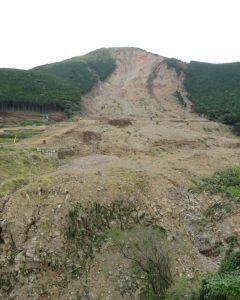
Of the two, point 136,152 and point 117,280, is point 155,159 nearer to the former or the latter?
point 136,152

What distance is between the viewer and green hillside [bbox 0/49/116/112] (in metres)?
52.8

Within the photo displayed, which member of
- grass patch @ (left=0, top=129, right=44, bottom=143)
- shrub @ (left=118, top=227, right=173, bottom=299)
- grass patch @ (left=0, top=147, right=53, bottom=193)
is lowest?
shrub @ (left=118, top=227, right=173, bottom=299)

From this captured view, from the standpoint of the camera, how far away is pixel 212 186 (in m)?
25.3

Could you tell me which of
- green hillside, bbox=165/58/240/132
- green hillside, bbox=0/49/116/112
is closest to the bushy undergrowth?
green hillside, bbox=165/58/240/132

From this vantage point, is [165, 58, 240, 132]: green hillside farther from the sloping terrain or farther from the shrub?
the shrub

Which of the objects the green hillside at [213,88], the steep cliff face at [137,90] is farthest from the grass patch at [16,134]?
the green hillside at [213,88]

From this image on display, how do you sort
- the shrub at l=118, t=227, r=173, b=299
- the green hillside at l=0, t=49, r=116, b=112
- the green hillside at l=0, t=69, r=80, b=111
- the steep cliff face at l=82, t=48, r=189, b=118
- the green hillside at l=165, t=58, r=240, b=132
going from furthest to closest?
the steep cliff face at l=82, t=48, r=189, b=118 < the green hillside at l=165, t=58, r=240, b=132 < the green hillside at l=0, t=49, r=116, b=112 < the green hillside at l=0, t=69, r=80, b=111 < the shrub at l=118, t=227, r=173, b=299

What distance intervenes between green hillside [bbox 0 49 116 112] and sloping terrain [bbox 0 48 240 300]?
20.7m

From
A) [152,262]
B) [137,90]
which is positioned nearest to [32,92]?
[137,90]

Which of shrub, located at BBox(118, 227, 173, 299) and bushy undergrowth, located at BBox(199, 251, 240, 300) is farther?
shrub, located at BBox(118, 227, 173, 299)

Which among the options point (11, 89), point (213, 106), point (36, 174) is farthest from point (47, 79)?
point (36, 174)

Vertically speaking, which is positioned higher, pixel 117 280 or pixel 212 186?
pixel 212 186

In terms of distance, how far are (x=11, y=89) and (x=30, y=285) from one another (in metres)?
41.4

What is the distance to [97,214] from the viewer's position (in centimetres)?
2014
